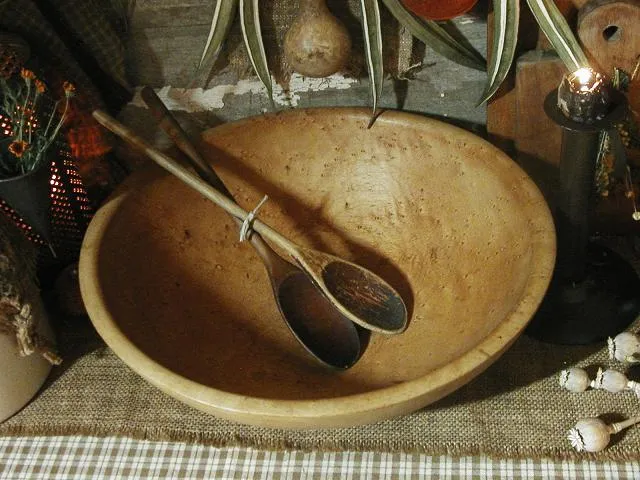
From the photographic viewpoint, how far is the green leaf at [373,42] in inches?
38.5

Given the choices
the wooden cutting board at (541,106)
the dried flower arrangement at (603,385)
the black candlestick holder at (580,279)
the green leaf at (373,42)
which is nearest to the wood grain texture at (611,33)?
the wooden cutting board at (541,106)

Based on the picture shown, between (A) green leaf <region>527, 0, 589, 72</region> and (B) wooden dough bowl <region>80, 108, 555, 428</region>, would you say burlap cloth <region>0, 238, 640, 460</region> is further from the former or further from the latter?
(A) green leaf <region>527, 0, 589, 72</region>

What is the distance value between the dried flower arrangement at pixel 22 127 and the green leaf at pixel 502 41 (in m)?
0.52

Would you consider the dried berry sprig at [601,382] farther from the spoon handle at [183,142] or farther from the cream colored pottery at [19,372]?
the cream colored pottery at [19,372]

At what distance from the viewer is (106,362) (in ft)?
3.64

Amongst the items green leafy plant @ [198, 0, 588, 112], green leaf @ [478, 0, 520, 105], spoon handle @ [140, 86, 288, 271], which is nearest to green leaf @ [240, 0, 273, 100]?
green leafy plant @ [198, 0, 588, 112]

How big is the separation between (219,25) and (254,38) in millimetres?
48

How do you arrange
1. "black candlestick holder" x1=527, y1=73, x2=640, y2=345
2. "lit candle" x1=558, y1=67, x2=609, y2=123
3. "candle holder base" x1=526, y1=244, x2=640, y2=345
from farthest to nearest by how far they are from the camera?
"candle holder base" x1=526, y1=244, x2=640, y2=345 → "black candlestick holder" x1=527, y1=73, x2=640, y2=345 → "lit candle" x1=558, y1=67, x2=609, y2=123

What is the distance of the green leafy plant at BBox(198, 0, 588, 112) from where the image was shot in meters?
0.95

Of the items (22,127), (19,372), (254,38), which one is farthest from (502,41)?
(19,372)

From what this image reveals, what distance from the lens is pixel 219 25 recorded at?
100 centimetres

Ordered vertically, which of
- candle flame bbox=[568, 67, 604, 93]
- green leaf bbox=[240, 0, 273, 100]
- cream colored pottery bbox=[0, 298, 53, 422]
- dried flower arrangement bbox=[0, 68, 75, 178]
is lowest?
cream colored pottery bbox=[0, 298, 53, 422]

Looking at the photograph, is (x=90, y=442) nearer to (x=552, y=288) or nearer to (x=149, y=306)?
(x=149, y=306)

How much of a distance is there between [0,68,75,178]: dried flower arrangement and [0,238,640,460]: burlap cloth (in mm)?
343
